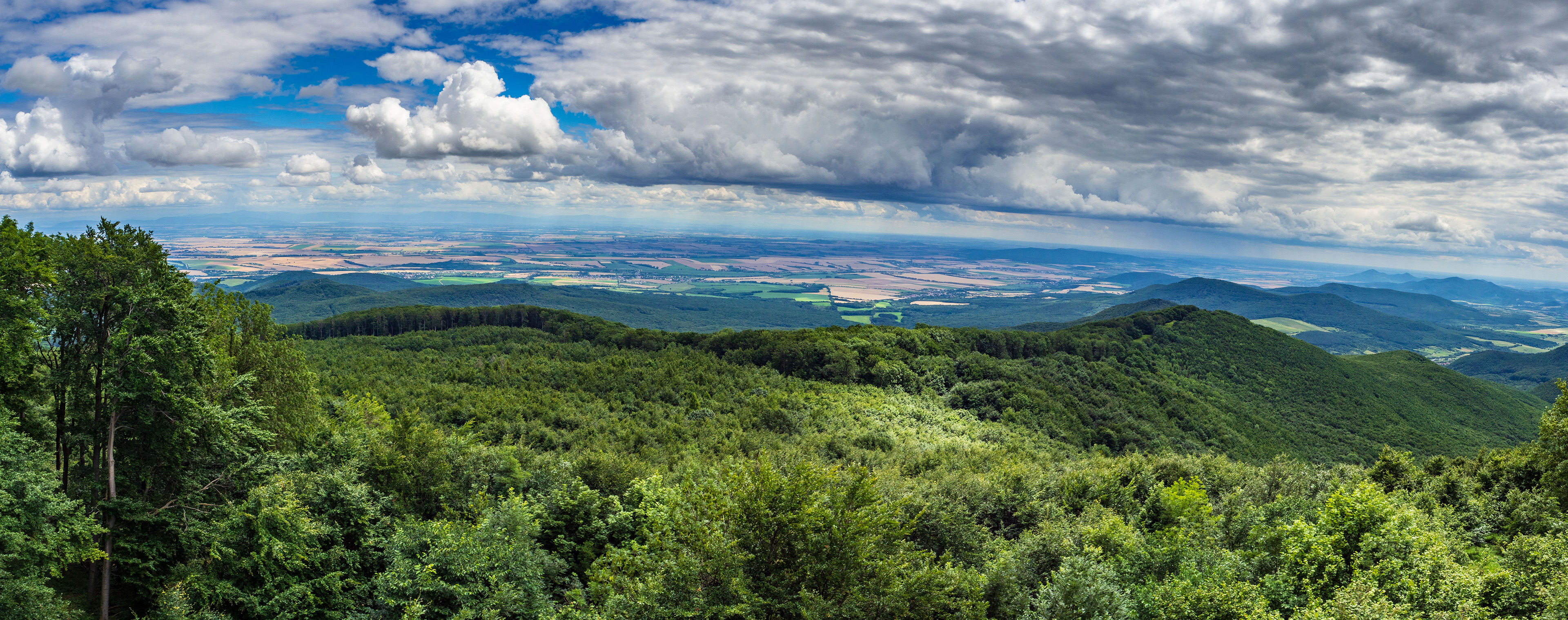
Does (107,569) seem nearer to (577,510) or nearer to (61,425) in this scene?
(61,425)

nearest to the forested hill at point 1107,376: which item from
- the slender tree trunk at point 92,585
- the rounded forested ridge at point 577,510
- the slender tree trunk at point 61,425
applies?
the rounded forested ridge at point 577,510

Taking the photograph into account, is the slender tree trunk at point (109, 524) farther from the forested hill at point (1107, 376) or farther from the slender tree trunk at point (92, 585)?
the forested hill at point (1107, 376)

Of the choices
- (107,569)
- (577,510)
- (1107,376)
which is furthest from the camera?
(1107,376)

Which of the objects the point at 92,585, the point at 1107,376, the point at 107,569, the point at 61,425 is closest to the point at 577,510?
the point at 107,569

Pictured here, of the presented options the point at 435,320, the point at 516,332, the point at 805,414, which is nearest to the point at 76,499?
the point at 805,414

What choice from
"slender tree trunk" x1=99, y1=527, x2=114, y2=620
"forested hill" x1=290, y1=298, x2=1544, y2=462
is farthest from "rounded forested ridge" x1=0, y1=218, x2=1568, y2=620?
"forested hill" x1=290, y1=298, x2=1544, y2=462

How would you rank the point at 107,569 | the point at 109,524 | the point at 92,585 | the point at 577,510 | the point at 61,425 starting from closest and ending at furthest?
the point at 107,569
the point at 109,524
the point at 61,425
the point at 92,585
the point at 577,510
